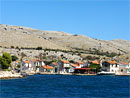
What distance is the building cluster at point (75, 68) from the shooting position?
15131 centimetres

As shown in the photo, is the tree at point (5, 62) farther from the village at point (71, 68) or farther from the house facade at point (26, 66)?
the house facade at point (26, 66)

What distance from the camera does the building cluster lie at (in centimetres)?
15131

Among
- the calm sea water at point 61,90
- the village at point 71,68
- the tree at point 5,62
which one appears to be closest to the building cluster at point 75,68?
the village at point 71,68

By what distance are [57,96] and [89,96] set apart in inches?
210

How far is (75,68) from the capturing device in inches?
6097

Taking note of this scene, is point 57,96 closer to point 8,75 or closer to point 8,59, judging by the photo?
point 8,75

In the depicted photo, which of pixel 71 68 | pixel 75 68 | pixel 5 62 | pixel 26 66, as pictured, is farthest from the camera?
pixel 71 68

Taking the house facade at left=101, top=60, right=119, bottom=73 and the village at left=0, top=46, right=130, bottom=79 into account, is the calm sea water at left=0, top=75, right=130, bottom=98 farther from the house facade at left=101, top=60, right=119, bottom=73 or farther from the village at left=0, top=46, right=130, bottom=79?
the house facade at left=101, top=60, right=119, bottom=73

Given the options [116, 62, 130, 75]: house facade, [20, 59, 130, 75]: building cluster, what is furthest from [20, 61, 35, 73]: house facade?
[116, 62, 130, 75]: house facade

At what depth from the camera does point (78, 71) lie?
152 m

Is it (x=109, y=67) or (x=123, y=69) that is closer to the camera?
(x=109, y=67)

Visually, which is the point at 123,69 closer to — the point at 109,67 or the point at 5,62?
the point at 109,67

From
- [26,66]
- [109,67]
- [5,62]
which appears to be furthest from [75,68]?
[5,62]

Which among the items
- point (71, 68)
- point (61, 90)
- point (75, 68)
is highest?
point (71, 68)
